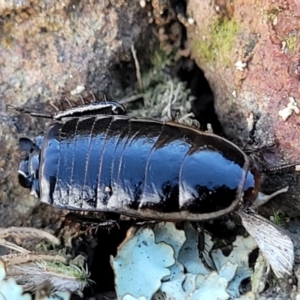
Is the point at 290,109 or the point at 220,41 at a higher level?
the point at 220,41

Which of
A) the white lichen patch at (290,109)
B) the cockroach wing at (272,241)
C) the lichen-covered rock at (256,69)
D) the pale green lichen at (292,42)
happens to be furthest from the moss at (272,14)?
the cockroach wing at (272,241)

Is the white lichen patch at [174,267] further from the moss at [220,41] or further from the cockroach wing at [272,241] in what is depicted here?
the moss at [220,41]

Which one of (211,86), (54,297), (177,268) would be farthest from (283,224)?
(54,297)

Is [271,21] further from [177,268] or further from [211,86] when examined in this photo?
[177,268]

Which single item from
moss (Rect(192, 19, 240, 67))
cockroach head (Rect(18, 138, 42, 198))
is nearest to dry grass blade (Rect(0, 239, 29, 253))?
cockroach head (Rect(18, 138, 42, 198))

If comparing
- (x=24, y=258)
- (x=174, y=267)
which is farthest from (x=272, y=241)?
(x=24, y=258)

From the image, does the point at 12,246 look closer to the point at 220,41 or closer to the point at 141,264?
the point at 141,264
